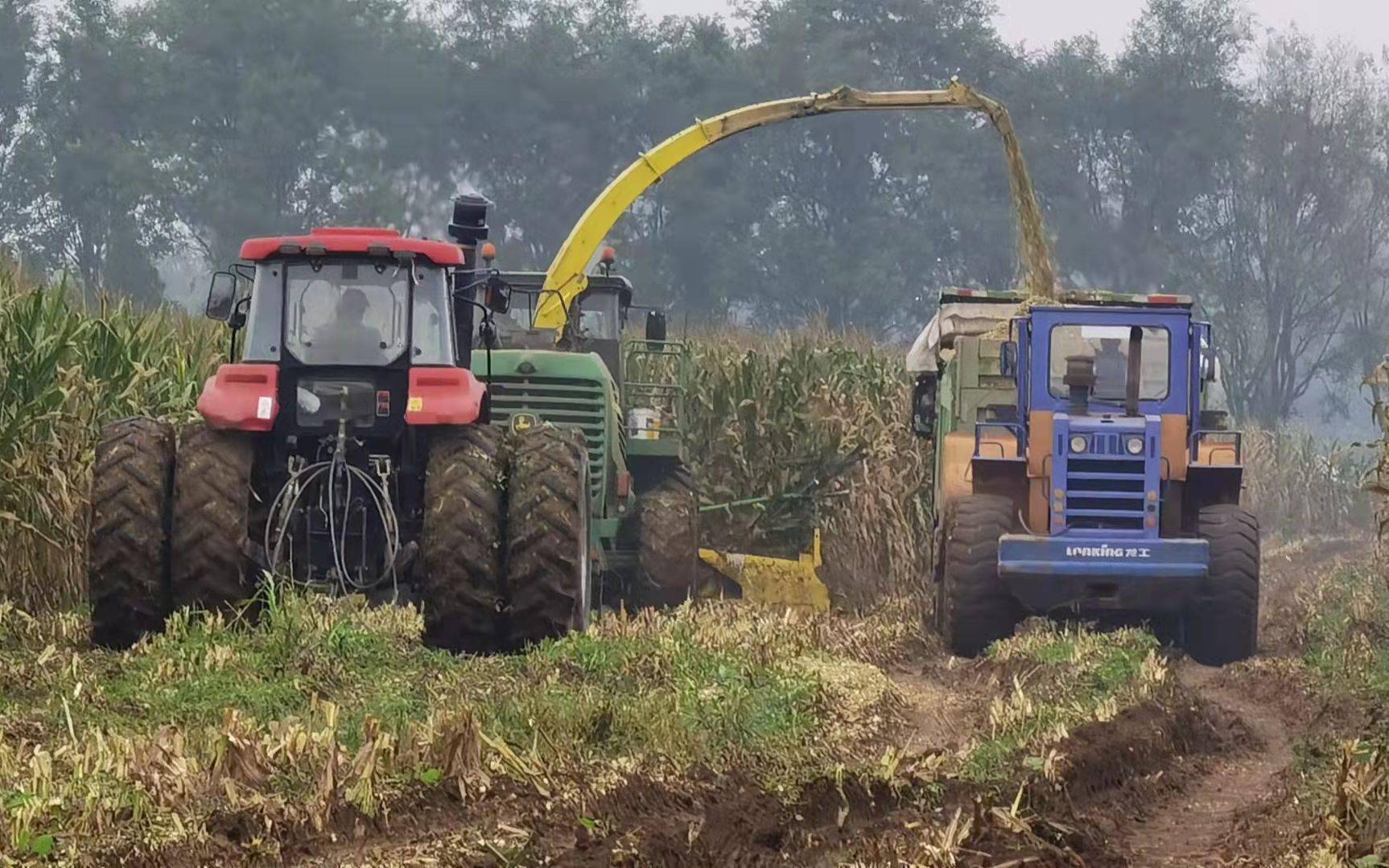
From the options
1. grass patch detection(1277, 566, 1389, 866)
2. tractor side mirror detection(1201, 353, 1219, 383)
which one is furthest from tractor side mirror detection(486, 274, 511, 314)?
tractor side mirror detection(1201, 353, 1219, 383)

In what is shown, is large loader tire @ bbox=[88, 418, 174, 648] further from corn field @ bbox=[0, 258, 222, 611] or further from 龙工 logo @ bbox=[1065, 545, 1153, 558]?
龙工 logo @ bbox=[1065, 545, 1153, 558]

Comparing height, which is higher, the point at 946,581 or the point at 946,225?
the point at 946,225

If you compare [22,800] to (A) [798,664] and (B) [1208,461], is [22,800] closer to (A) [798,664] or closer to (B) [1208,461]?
(A) [798,664]

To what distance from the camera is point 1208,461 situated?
1455 cm

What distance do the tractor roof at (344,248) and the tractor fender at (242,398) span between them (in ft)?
2.01

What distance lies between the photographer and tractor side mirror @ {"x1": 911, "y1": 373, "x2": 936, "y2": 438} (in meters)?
17.1

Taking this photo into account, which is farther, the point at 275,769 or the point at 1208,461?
the point at 1208,461

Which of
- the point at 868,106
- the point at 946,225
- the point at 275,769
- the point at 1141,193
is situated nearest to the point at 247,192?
the point at 946,225

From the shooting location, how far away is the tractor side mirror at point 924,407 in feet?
56.1

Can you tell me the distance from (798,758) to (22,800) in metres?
2.95

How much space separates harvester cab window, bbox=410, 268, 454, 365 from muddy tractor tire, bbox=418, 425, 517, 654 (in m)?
0.64

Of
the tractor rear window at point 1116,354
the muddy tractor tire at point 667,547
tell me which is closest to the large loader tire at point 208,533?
the muddy tractor tire at point 667,547

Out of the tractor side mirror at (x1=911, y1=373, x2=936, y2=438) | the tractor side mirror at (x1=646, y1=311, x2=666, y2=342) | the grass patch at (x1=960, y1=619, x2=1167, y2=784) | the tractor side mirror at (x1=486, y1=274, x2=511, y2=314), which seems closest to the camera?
the grass patch at (x1=960, y1=619, x2=1167, y2=784)

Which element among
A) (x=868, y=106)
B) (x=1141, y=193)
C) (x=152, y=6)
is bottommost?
(x=868, y=106)
